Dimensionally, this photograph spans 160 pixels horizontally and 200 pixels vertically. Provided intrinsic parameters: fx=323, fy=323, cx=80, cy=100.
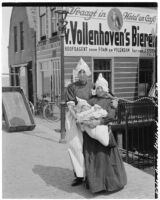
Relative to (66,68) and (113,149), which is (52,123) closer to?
(66,68)

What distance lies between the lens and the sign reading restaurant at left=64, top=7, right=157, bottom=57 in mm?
11172

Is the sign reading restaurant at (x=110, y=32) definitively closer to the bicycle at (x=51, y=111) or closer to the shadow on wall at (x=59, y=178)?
the bicycle at (x=51, y=111)

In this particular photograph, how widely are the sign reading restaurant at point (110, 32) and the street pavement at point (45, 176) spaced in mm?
4731

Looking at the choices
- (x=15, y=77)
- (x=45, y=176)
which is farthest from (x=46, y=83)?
(x=45, y=176)

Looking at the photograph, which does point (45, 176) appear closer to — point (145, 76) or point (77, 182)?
point (77, 182)

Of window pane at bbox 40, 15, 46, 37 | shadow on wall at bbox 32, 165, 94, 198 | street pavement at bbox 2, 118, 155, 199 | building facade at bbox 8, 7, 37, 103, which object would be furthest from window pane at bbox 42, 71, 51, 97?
shadow on wall at bbox 32, 165, 94, 198

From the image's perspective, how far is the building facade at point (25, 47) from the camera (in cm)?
1466

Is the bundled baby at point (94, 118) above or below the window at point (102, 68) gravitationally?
below

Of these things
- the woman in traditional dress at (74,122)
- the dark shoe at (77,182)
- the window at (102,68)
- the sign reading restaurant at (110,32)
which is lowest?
the dark shoe at (77,182)

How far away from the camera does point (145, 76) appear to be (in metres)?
13.4

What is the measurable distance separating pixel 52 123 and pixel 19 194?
6645 mm

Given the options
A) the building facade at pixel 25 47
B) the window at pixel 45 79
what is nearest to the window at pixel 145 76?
the window at pixel 45 79

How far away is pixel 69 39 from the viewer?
36.3 ft

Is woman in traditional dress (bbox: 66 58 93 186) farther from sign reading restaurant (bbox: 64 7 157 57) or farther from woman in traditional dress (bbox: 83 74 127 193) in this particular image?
sign reading restaurant (bbox: 64 7 157 57)
